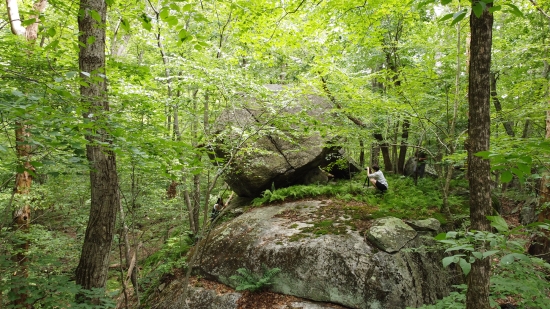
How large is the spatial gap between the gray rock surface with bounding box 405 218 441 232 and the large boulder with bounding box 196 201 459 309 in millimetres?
313

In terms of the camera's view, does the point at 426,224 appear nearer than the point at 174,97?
Yes

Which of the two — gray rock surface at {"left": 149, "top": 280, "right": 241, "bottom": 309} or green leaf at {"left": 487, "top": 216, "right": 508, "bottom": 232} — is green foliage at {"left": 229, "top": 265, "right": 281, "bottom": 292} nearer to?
gray rock surface at {"left": 149, "top": 280, "right": 241, "bottom": 309}

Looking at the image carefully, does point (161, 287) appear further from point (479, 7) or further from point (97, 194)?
point (479, 7)

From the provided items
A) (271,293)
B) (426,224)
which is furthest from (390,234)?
(271,293)

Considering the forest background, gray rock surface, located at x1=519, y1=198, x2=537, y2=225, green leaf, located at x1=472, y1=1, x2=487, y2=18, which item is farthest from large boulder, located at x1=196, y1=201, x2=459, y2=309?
green leaf, located at x1=472, y1=1, x2=487, y2=18

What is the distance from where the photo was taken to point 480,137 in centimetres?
321

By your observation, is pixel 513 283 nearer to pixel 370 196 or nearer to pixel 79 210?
pixel 370 196

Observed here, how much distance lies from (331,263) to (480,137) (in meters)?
4.05

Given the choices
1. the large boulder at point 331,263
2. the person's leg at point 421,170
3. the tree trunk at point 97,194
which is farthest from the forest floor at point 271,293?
the person's leg at point 421,170

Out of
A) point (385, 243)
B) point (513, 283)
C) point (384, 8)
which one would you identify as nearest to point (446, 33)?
point (384, 8)

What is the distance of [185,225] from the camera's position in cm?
1243

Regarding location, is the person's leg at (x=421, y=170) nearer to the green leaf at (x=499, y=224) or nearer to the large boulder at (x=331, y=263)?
the large boulder at (x=331, y=263)

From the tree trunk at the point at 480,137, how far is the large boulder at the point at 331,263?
2559 millimetres

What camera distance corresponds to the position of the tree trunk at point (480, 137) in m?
3.10
